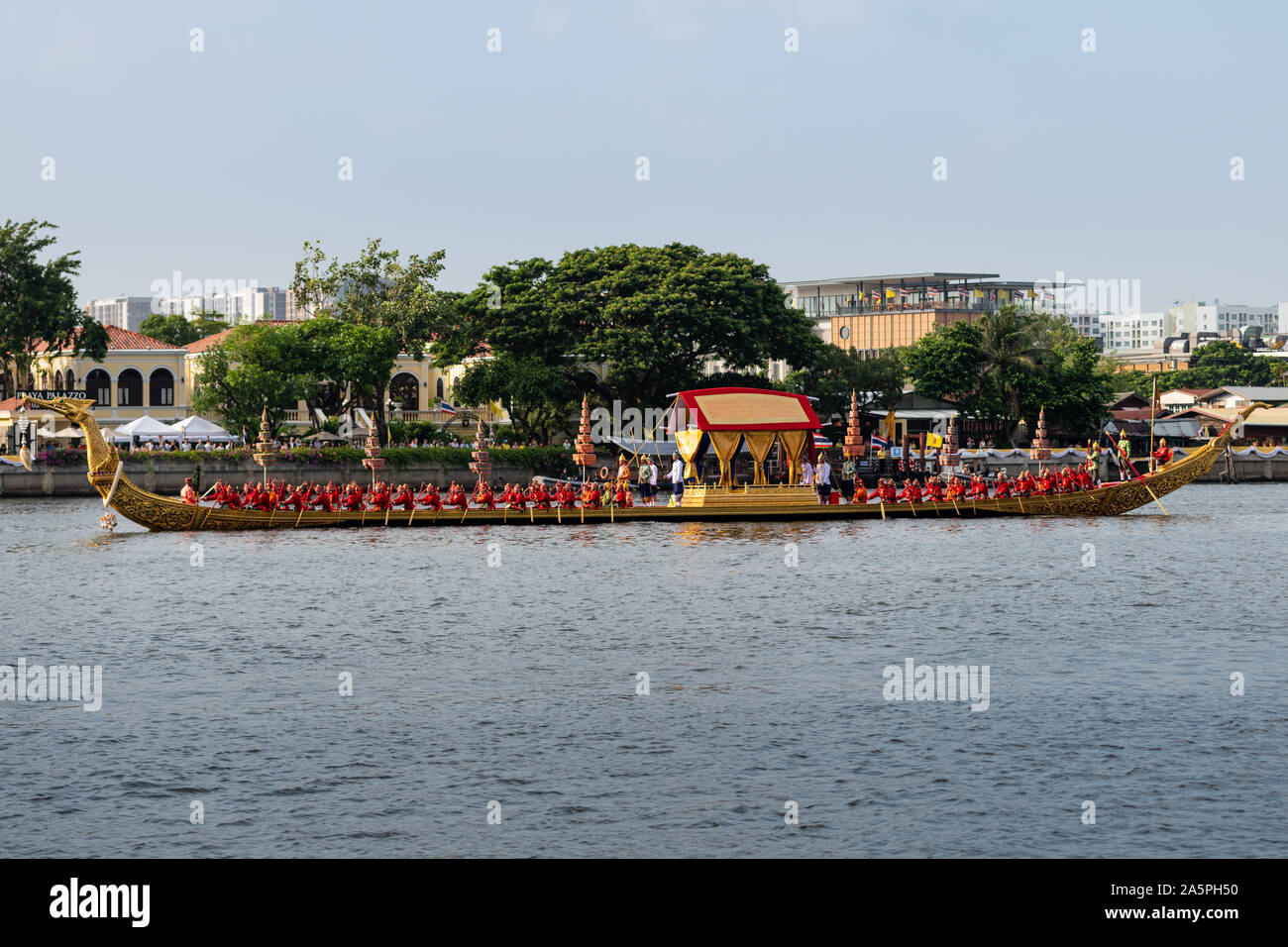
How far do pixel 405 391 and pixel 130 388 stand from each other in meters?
16.9

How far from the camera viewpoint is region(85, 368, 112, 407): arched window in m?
85.8

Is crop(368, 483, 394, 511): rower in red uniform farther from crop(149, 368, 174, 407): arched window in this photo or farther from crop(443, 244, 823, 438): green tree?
crop(149, 368, 174, 407): arched window

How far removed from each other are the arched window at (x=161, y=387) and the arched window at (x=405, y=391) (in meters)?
13.7

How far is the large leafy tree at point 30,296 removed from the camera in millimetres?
77688

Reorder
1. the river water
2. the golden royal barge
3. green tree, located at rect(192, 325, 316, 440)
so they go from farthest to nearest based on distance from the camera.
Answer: green tree, located at rect(192, 325, 316, 440) → the golden royal barge → the river water

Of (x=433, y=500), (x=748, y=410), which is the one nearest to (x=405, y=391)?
(x=433, y=500)

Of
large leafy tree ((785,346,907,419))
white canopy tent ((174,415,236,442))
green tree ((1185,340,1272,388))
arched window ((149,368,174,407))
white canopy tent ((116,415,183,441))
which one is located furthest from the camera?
green tree ((1185,340,1272,388))

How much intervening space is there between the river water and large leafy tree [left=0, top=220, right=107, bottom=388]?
43303mm

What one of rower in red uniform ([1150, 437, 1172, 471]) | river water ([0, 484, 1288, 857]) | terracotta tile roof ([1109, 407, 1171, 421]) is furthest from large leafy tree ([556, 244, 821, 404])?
river water ([0, 484, 1288, 857])

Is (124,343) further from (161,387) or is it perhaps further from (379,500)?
(379,500)

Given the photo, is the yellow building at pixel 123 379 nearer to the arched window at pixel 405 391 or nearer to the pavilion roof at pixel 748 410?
the arched window at pixel 405 391

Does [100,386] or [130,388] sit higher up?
[100,386]

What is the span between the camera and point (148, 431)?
7269 centimetres

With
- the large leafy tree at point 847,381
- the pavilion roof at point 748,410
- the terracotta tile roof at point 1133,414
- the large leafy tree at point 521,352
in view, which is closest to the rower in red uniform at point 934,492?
the pavilion roof at point 748,410
